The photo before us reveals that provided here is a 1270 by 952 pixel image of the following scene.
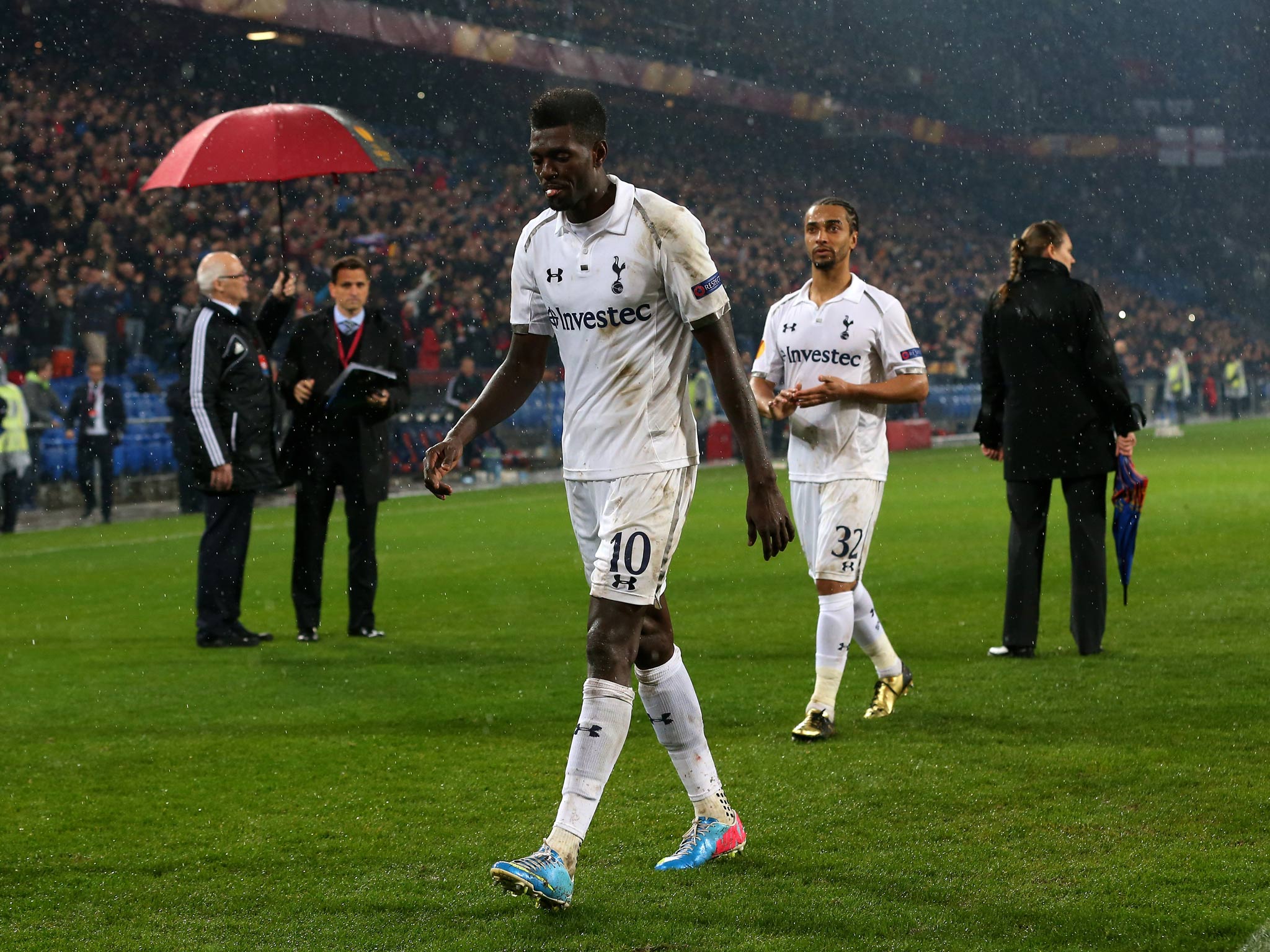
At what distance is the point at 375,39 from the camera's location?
27.6m

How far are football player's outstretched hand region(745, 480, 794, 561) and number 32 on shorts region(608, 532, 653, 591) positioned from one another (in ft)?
0.89

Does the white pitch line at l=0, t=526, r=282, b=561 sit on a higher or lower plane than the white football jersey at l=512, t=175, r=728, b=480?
lower

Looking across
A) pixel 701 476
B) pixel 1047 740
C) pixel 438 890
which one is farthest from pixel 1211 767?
pixel 701 476

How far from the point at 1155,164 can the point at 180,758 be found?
50569 millimetres

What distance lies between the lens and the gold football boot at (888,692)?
595 cm

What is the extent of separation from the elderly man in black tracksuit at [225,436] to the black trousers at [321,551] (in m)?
0.23

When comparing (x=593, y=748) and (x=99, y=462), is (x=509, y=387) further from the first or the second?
(x=99, y=462)

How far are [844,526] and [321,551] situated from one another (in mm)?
3698

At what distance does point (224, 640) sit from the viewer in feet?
27.5

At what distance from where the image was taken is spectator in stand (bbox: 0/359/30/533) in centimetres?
1588

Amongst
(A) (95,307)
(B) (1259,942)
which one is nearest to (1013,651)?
(B) (1259,942)

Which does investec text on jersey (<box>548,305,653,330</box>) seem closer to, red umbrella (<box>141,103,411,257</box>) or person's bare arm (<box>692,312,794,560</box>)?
person's bare arm (<box>692,312,794,560</box>)

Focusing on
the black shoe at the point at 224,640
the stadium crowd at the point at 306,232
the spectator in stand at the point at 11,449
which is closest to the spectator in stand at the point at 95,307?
the stadium crowd at the point at 306,232

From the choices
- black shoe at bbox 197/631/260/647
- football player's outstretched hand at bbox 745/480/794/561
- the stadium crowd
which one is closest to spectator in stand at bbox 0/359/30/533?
the stadium crowd
